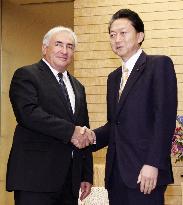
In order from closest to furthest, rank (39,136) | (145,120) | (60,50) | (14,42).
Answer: (145,120) → (39,136) → (60,50) → (14,42)

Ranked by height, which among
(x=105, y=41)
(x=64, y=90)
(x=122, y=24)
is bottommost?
(x=64, y=90)

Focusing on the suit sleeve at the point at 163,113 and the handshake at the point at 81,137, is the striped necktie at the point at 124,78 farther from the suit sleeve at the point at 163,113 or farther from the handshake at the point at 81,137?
the handshake at the point at 81,137

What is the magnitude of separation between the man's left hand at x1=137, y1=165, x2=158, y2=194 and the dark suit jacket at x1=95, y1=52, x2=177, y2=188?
3 cm

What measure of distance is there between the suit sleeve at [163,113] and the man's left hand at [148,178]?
30 mm

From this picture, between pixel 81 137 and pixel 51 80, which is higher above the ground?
pixel 51 80

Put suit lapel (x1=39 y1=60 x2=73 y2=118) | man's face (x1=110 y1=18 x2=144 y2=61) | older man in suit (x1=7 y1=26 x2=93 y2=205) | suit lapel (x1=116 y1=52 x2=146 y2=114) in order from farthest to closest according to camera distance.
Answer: suit lapel (x1=39 y1=60 x2=73 y2=118) → older man in suit (x1=7 y1=26 x2=93 y2=205) → man's face (x1=110 y1=18 x2=144 y2=61) → suit lapel (x1=116 y1=52 x2=146 y2=114)

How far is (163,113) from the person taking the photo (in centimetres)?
228

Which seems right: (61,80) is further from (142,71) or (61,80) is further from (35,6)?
(35,6)

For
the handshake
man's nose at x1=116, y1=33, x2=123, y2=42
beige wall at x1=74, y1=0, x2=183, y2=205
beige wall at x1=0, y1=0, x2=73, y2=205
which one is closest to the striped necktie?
man's nose at x1=116, y1=33, x2=123, y2=42

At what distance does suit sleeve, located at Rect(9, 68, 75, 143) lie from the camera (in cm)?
262

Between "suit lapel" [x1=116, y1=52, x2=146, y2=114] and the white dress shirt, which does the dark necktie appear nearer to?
the white dress shirt

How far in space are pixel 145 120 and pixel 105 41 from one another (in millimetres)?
3235

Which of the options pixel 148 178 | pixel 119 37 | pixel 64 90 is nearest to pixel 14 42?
pixel 64 90

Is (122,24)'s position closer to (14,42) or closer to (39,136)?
(39,136)
